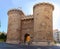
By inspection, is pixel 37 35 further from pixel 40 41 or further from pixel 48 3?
pixel 48 3

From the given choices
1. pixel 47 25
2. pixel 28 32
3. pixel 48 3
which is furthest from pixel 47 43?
pixel 48 3

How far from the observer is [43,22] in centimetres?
3167

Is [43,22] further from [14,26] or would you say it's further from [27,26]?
[14,26]

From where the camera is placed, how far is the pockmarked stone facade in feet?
103

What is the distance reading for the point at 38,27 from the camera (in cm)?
3175

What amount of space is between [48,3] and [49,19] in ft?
12.1

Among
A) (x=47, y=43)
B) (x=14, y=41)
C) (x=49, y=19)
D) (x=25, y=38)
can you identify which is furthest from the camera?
(x=25, y=38)

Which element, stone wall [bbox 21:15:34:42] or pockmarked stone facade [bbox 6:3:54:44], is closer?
pockmarked stone facade [bbox 6:3:54:44]

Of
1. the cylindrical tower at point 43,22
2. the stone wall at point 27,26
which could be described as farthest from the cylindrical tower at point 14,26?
the cylindrical tower at point 43,22

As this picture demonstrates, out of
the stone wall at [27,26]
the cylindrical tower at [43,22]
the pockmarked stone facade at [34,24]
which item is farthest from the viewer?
the stone wall at [27,26]

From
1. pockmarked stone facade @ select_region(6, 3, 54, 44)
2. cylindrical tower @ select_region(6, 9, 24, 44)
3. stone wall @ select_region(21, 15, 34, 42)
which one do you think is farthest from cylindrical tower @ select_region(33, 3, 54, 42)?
cylindrical tower @ select_region(6, 9, 24, 44)

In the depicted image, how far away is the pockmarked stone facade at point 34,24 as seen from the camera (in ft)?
103

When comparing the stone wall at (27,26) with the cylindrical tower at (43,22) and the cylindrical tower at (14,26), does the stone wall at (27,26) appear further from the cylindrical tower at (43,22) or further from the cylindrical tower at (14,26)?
the cylindrical tower at (43,22)

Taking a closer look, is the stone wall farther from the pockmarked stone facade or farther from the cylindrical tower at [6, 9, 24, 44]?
the cylindrical tower at [6, 9, 24, 44]
